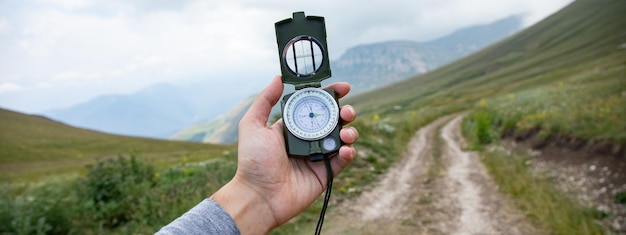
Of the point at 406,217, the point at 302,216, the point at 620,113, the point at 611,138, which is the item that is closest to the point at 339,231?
the point at 302,216

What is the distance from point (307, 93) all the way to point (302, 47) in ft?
1.29

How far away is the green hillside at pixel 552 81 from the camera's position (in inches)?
523

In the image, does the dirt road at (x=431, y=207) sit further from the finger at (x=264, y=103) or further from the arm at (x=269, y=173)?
the finger at (x=264, y=103)

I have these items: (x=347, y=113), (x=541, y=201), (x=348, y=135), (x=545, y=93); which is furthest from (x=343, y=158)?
(x=545, y=93)

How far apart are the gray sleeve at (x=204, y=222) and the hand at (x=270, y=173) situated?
16 cm

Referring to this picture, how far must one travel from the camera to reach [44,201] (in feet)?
22.2

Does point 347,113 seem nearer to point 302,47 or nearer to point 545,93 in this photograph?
point 302,47

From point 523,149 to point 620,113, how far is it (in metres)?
3.39

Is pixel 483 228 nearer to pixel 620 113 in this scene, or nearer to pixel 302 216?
pixel 302 216

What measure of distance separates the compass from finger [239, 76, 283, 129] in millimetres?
91

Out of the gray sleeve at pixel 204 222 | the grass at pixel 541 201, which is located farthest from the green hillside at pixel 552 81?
the gray sleeve at pixel 204 222

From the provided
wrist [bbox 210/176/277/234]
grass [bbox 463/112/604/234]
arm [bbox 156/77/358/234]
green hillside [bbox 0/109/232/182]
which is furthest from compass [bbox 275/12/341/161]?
green hillside [bbox 0/109/232/182]

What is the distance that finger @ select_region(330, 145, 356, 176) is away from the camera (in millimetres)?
2881

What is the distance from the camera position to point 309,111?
3090mm
